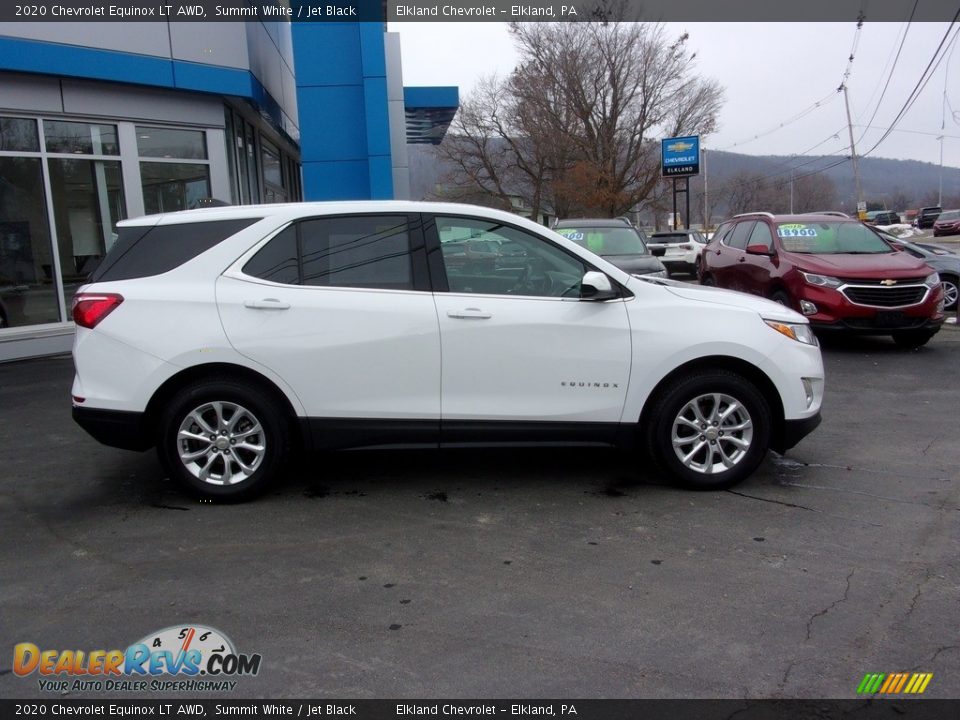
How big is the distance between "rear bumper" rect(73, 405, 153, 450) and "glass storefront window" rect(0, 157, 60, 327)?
23.8ft

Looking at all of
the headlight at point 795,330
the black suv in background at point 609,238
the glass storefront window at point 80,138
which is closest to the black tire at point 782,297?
the black suv in background at point 609,238

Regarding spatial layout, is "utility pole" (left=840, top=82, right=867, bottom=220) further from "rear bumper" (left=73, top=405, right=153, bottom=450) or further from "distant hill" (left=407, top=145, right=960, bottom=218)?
"rear bumper" (left=73, top=405, right=153, bottom=450)

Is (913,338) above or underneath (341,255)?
underneath

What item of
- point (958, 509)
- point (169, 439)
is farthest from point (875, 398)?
point (169, 439)

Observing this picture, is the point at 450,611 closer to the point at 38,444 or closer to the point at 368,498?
the point at 368,498

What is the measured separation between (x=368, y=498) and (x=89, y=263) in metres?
8.76

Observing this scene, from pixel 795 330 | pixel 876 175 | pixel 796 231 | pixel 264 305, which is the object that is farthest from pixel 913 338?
pixel 876 175

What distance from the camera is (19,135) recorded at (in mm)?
10570

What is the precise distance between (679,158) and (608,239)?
26936mm

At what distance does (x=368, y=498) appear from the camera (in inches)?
197

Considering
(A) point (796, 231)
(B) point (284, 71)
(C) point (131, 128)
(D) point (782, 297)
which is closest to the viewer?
(D) point (782, 297)

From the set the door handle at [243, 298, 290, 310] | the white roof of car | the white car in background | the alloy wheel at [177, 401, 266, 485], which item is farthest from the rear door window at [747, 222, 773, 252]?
the white car in background

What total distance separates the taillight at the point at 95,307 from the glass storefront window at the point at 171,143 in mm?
8278

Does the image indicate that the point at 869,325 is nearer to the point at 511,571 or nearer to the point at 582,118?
the point at 511,571
